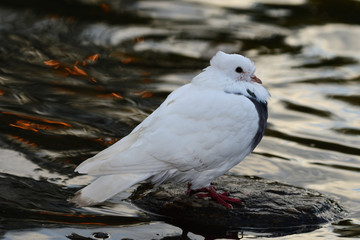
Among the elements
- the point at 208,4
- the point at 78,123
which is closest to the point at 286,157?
the point at 78,123

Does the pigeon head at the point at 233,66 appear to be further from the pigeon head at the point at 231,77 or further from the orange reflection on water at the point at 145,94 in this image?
the orange reflection on water at the point at 145,94

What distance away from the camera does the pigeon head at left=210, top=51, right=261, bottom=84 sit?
646cm

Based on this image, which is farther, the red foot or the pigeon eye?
the pigeon eye

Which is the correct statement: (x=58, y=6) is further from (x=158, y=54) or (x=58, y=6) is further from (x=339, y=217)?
(x=339, y=217)

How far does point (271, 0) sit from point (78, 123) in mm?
7145

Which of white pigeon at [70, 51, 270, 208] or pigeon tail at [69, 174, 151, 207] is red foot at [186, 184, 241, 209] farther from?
pigeon tail at [69, 174, 151, 207]

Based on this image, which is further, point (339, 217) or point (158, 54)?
point (158, 54)

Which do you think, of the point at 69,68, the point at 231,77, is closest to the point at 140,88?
the point at 69,68

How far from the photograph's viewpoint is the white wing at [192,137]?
602 cm

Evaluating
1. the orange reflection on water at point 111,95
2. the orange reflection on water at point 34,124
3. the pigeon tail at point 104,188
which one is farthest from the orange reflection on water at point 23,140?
the orange reflection on water at point 111,95

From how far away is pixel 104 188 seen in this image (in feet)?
19.0

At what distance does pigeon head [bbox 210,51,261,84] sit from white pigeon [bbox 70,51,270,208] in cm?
19

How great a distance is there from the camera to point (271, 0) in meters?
14.4

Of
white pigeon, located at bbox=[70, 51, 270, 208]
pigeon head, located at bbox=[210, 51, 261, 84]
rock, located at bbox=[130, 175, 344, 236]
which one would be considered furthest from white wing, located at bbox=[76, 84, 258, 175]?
rock, located at bbox=[130, 175, 344, 236]
